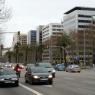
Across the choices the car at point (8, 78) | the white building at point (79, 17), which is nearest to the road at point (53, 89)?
the car at point (8, 78)

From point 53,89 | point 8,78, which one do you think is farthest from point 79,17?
point 53,89

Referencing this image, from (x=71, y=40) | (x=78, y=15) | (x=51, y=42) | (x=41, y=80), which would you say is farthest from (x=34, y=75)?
(x=78, y=15)

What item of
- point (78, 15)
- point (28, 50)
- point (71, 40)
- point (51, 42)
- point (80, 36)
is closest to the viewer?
point (71, 40)

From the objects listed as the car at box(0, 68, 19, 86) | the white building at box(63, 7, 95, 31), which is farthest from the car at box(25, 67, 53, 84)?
the white building at box(63, 7, 95, 31)

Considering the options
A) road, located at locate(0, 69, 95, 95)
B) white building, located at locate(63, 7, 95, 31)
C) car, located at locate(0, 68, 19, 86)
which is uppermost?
white building, located at locate(63, 7, 95, 31)

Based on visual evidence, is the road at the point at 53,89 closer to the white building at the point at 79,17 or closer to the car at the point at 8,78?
the car at the point at 8,78

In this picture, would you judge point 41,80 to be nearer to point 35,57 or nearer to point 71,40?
point 71,40

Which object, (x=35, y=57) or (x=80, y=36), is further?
(x=35, y=57)

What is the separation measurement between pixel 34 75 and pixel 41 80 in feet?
2.18

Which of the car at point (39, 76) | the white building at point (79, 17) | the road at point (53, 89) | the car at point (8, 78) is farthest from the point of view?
the white building at point (79, 17)

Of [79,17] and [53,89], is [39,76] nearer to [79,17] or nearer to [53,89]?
[53,89]

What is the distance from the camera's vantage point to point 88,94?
67.9 ft

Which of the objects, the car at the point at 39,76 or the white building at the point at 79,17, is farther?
the white building at the point at 79,17

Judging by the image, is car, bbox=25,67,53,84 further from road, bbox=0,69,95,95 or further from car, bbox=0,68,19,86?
car, bbox=0,68,19,86
